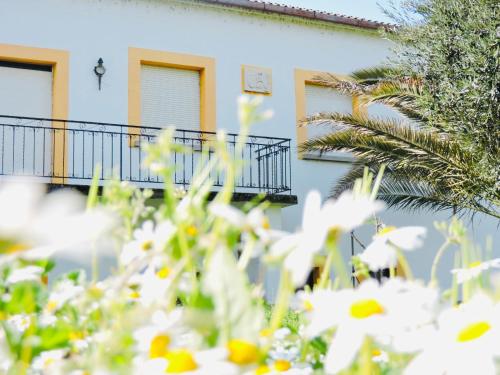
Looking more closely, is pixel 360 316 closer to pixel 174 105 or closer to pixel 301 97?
pixel 174 105

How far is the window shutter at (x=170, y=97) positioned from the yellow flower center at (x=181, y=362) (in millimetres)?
12058

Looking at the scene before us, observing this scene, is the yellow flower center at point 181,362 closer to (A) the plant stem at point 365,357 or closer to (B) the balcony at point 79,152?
(A) the plant stem at point 365,357

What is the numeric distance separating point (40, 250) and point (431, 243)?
1418 centimetres

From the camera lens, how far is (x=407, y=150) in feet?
37.7

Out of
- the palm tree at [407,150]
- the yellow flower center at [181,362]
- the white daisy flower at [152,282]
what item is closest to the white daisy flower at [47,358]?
the white daisy flower at [152,282]

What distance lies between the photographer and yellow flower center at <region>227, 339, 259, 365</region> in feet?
2.19

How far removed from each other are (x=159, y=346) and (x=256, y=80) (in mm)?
13059

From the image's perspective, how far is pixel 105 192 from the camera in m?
1.09

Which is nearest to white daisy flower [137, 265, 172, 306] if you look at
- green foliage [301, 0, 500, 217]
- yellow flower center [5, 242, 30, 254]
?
yellow flower center [5, 242, 30, 254]

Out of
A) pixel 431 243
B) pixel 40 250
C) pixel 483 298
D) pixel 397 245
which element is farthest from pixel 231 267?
pixel 431 243

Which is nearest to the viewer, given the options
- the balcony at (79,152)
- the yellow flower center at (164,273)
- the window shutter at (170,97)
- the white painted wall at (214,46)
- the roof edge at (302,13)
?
the yellow flower center at (164,273)

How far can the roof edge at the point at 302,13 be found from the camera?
44.5 ft

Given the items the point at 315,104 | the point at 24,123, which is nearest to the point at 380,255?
the point at 24,123

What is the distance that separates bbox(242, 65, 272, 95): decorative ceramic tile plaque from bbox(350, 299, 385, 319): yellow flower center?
42.0ft
